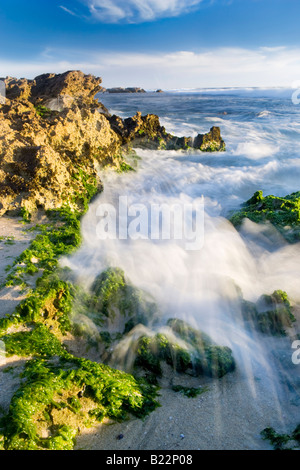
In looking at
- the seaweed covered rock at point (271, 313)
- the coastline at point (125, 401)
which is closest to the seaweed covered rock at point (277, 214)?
the seaweed covered rock at point (271, 313)

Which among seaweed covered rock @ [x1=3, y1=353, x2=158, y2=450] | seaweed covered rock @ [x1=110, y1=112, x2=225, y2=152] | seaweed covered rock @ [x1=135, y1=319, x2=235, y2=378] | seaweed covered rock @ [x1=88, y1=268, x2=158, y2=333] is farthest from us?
seaweed covered rock @ [x1=110, y1=112, x2=225, y2=152]

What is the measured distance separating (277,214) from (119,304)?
5299mm

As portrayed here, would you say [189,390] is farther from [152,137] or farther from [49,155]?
[152,137]

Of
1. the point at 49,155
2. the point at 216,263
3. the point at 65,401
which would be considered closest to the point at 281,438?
the point at 65,401

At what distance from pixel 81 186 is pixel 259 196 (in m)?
5.48

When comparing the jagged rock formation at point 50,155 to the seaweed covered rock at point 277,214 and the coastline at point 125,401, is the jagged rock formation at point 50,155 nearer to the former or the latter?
the coastline at point 125,401

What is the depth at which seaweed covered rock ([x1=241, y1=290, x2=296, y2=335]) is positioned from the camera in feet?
15.2

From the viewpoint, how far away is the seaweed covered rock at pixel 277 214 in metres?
7.42

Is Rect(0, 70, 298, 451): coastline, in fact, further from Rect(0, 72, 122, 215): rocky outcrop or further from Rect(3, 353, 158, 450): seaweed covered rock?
Rect(0, 72, 122, 215): rocky outcrop

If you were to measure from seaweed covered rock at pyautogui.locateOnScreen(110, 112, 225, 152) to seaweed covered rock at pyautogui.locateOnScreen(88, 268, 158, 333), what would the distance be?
9.90m

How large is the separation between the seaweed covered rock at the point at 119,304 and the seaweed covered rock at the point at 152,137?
9.90 meters

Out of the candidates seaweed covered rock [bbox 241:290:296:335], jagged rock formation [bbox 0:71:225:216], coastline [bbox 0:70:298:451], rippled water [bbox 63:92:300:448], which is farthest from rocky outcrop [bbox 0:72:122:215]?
seaweed covered rock [bbox 241:290:296:335]
